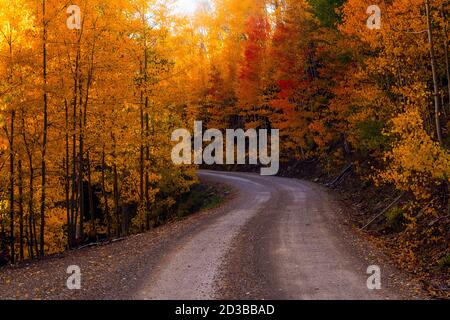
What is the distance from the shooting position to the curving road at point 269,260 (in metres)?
8.94

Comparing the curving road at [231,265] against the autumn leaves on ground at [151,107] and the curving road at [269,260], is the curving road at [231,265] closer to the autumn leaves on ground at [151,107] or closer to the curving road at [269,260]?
the curving road at [269,260]

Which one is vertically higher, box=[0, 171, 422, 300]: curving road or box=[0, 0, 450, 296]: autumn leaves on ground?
box=[0, 0, 450, 296]: autumn leaves on ground

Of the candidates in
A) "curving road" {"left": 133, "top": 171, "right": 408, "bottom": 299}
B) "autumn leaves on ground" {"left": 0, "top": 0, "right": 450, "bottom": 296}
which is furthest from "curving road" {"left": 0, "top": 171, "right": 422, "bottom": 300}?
"autumn leaves on ground" {"left": 0, "top": 0, "right": 450, "bottom": 296}

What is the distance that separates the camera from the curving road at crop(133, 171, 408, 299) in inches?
352

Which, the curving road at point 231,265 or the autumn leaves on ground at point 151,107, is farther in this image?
the autumn leaves on ground at point 151,107

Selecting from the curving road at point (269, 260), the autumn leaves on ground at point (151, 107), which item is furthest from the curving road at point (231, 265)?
the autumn leaves on ground at point (151, 107)

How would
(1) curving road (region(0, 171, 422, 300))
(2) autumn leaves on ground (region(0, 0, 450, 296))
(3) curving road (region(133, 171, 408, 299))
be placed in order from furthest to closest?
(2) autumn leaves on ground (region(0, 0, 450, 296))
(1) curving road (region(0, 171, 422, 300))
(3) curving road (region(133, 171, 408, 299))

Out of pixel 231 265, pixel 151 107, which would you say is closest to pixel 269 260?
pixel 231 265

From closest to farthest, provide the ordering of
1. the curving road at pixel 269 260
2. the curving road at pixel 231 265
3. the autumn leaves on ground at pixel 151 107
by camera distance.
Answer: the curving road at pixel 269 260 < the curving road at pixel 231 265 < the autumn leaves on ground at pixel 151 107

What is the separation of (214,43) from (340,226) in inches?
1809

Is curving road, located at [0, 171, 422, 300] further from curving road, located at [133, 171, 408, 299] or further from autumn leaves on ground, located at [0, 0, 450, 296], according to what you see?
autumn leaves on ground, located at [0, 0, 450, 296]

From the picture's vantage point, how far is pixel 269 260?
11.5 metres
